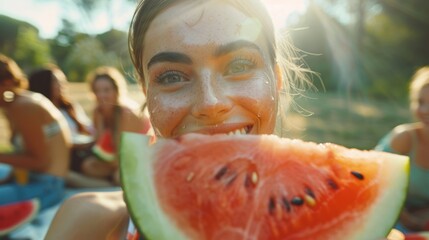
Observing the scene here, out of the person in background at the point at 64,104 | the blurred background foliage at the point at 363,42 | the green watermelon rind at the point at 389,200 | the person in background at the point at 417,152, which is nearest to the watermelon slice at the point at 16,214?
the person in background at the point at 64,104

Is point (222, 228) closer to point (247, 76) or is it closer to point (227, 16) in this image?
point (247, 76)

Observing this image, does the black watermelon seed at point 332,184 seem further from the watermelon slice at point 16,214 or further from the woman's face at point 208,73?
the watermelon slice at point 16,214

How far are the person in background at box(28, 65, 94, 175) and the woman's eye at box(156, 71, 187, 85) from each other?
377 cm

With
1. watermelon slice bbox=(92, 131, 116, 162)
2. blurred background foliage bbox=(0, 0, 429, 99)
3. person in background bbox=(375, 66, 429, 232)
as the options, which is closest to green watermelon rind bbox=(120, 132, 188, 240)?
person in background bbox=(375, 66, 429, 232)

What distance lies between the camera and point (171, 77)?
139cm

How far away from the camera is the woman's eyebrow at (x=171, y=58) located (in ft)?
4.38

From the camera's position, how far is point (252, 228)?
88cm

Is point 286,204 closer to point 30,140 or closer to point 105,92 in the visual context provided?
point 30,140

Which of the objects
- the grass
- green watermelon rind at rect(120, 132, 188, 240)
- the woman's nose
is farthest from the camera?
the grass

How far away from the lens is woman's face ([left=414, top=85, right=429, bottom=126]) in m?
3.44

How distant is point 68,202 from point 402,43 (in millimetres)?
24160

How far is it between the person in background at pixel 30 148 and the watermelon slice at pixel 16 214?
5 centimetres

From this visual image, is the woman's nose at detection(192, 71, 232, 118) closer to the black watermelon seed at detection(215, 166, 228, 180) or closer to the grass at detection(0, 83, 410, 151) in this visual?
the black watermelon seed at detection(215, 166, 228, 180)

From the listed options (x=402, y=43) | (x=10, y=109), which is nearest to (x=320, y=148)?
(x=10, y=109)
